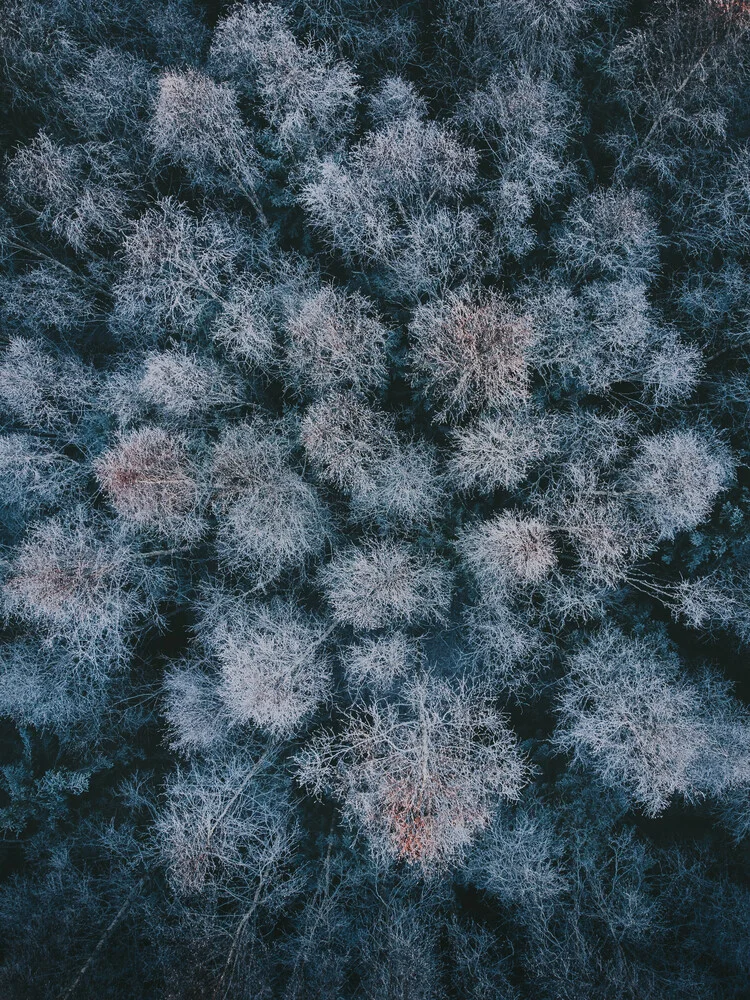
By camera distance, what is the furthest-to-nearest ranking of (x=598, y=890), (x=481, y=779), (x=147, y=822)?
(x=147, y=822), (x=598, y=890), (x=481, y=779)

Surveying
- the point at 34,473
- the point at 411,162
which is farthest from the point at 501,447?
the point at 34,473

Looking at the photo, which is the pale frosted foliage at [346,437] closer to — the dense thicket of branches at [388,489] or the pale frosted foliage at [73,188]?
the dense thicket of branches at [388,489]

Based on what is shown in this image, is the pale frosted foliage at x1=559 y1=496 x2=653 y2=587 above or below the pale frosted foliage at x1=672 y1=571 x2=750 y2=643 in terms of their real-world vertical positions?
above

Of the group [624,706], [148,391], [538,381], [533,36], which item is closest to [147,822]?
[148,391]

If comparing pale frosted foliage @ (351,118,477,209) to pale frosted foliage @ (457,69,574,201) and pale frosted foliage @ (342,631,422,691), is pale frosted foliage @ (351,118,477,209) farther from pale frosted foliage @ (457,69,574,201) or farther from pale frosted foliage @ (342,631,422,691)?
pale frosted foliage @ (342,631,422,691)

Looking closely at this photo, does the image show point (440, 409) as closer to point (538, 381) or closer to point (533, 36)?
point (538, 381)

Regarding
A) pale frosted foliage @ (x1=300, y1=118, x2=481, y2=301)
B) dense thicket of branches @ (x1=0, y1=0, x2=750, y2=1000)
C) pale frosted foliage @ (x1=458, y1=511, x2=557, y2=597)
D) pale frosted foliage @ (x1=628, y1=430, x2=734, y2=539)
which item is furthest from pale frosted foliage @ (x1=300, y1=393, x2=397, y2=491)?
pale frosted foliage @ (x1=628, y1=430, x2=734, y2=539)

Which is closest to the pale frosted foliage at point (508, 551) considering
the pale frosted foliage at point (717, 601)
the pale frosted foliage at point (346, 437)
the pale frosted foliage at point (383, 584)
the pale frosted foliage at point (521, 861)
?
the pale frosted foliage at point (383, 584)
